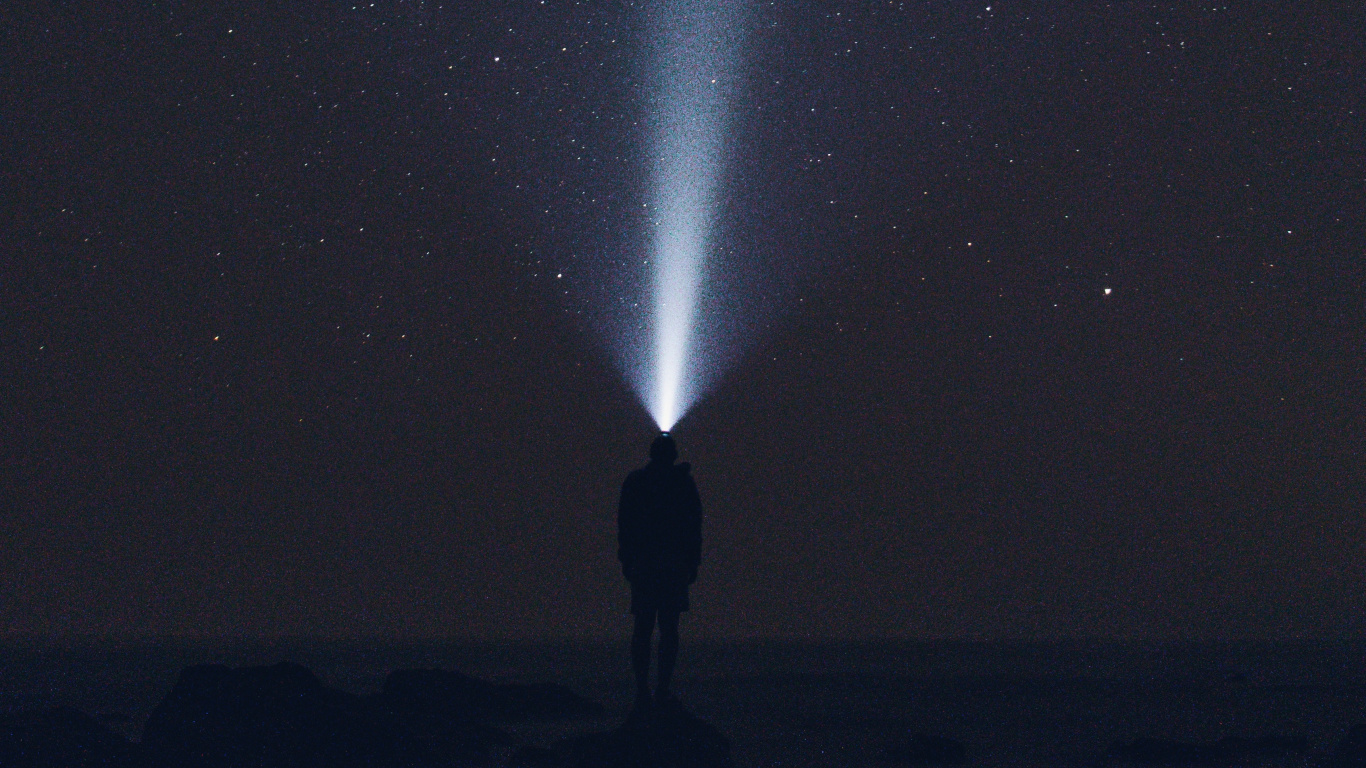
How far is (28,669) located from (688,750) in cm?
3947

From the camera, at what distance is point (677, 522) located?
11.3m

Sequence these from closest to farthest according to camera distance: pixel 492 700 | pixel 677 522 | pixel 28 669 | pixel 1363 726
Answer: pixel 677 522 → pixel 1363 726 → pixel 492 700 → pixel 28 669

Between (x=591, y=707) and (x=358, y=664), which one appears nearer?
(x=591, y=707)

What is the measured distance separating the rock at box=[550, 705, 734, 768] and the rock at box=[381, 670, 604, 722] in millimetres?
5299

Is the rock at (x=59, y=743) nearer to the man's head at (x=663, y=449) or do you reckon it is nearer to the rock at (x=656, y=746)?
the rock at (x=656, y=746)

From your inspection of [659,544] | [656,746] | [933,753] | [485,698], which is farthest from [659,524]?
[485,698]

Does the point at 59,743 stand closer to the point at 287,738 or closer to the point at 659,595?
the point at 287,738

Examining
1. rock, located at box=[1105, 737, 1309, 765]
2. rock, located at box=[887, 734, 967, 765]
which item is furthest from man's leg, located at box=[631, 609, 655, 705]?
rock, located at box=[1105, 737, 1309, 765]

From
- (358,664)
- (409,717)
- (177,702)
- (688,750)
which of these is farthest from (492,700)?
(358,664)

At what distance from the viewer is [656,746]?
1039cm

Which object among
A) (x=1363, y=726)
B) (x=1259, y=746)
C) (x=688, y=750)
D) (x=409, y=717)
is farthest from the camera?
(x=1259, y=746)

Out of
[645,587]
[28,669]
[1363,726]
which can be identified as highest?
[645,587]

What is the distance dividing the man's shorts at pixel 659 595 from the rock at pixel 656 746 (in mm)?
990

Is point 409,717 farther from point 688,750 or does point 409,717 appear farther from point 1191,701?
point 1191,701
